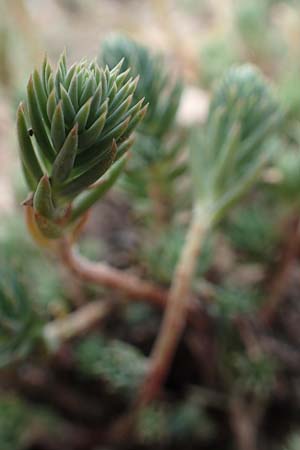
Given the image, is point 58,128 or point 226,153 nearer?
point 58,128

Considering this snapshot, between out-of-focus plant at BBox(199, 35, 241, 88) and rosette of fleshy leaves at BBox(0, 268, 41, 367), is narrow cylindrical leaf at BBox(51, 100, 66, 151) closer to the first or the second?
rosette of fleshy leaves at BBox(0, 268, 41, 367)

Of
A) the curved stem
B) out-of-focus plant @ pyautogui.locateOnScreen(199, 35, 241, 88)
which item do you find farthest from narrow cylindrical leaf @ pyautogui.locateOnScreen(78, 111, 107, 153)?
out-of-focus plant @ pyautogui.locateOnScreen(199, 35, 241, 88)

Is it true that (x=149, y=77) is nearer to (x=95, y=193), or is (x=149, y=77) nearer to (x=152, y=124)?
(x=152, y=124)

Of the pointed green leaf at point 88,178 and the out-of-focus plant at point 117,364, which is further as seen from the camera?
the out-of-focus plant at point 117,364

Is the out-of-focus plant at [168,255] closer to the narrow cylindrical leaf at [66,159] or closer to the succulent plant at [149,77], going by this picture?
the succulent plant at [149,77]

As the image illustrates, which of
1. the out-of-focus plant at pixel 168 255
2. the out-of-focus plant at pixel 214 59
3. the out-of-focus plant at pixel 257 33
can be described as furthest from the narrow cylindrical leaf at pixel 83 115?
the out-of-focus plant at pixel 257 33

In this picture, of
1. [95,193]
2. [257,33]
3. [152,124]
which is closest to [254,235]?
[152,124]
